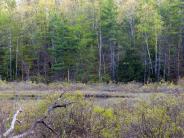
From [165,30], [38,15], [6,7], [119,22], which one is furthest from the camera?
[6,7]

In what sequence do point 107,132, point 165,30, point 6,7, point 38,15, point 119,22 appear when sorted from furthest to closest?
point 6,7 → point 38,15 → point 119,22 → point 165,30 → point 107,132

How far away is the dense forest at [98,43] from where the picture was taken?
45.4 m

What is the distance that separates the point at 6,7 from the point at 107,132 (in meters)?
56.8

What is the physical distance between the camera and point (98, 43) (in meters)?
49.9

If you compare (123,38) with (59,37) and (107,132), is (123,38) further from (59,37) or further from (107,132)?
(107,132)

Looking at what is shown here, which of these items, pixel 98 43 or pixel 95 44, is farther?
pixel 95 44

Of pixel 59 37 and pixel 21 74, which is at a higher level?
pixel 59 37

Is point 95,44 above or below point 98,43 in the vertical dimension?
below

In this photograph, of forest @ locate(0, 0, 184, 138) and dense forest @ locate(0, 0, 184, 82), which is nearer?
forest @ locate(0, 0, 184, 138)

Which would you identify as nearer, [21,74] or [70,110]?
[70,110]

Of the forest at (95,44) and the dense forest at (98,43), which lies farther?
the dense forest at (98,43)

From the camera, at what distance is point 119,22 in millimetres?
50312

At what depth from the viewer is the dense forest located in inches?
1786

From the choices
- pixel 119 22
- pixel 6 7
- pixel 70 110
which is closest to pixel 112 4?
pixel 119 22
